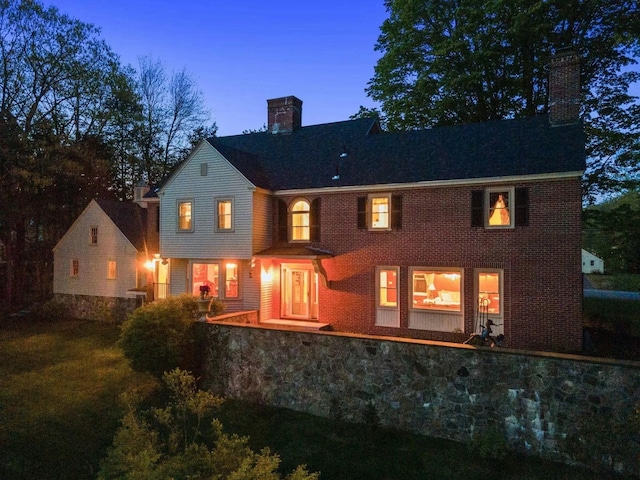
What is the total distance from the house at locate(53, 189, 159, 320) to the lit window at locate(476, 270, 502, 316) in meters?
14.8

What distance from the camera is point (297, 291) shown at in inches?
663

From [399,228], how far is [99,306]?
53.6ft

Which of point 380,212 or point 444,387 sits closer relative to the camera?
point 444,387

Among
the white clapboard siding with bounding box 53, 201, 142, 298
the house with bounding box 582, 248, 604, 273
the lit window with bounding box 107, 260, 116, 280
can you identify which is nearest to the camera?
the white clapboard siding with bounding box 53, 201, 142, 298

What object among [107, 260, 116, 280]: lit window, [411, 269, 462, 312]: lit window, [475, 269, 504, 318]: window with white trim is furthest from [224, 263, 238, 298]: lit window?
[475, 269, 504, 318]: window with white trim

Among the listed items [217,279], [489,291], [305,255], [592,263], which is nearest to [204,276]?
[217,279]

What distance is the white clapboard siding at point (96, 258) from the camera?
21.1m

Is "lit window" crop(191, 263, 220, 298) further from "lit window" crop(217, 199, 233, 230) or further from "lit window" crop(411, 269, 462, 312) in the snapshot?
"lit window" crop(411, 269, 462, 312)

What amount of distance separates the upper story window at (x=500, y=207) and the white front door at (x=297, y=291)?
6620 millimetres

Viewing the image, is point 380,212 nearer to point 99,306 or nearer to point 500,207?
point 500,207

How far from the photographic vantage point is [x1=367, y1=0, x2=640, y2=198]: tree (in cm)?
1800

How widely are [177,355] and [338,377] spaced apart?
4.59 m

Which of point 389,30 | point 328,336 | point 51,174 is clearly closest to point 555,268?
point 328,336

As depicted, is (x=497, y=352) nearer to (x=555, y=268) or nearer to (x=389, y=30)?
(x=555, y=268)
